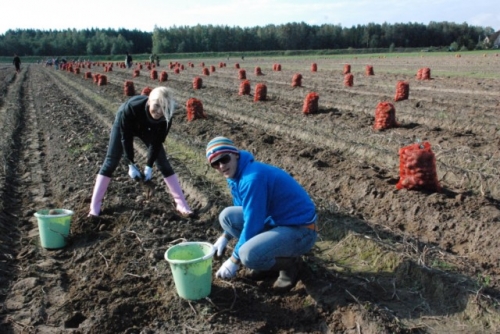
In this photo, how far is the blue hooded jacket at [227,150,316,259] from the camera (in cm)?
357

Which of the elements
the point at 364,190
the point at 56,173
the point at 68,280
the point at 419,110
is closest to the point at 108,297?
the point at 68,280

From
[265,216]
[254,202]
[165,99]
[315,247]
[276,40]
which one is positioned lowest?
[315,247]

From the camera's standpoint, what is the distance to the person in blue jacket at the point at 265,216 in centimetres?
357

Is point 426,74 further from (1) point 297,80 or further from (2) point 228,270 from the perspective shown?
(2) point 228,270

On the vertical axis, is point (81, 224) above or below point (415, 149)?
below

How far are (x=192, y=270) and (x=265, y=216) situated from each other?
0.68m

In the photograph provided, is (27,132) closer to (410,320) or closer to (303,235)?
(303,235)

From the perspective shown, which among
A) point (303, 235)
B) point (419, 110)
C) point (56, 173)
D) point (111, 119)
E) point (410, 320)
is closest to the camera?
point (410, 320)

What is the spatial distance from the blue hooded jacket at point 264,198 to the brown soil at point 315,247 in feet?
1.95

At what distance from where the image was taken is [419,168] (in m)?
5.64

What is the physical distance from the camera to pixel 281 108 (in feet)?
40.9

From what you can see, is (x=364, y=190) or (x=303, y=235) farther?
(x=364, y=190)

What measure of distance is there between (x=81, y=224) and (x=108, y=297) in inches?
63.8

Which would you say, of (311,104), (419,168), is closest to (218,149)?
(419,168)
